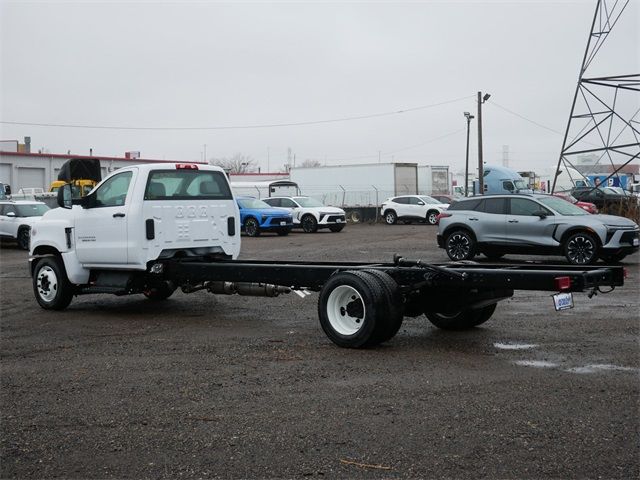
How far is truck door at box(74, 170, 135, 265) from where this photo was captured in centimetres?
1010

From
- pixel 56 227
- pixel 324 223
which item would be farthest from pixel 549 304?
pixel 324 223

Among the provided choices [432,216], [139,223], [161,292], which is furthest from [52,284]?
[432,216]

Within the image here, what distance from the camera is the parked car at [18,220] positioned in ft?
80.2

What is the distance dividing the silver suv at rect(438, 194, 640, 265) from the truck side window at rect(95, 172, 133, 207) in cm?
980

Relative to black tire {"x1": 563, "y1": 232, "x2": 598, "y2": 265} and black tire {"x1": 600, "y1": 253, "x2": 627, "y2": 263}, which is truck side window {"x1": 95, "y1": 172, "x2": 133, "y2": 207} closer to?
black tire {"x1": 563, "y1": 232, "x2": 598, "y2": 265}

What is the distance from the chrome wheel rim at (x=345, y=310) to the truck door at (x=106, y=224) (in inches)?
137

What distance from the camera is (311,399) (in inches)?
236

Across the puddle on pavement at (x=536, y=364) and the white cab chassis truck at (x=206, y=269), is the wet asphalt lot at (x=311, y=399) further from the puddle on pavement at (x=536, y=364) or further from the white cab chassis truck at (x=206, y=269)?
the white cab chassis truck at (x=206, y=269)

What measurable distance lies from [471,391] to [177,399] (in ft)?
7.99

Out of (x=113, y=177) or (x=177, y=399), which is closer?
(x=177, y=399)

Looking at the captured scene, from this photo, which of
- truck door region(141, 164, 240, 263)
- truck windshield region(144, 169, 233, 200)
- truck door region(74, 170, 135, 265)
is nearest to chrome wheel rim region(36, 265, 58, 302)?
truck door region(74, 170, 135, 265)

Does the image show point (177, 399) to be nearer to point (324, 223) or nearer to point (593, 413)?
point (593, 413)

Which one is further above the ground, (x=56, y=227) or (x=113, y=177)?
(x=113, y=177)

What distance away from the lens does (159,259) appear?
10.1m
